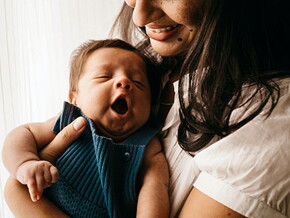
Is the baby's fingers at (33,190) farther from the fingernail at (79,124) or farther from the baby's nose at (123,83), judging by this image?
the baby's nose at (123,83)

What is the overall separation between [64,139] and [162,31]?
394 millimetres

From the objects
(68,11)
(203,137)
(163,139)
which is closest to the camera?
(203,137)

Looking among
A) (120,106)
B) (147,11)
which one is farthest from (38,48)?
(147,11)

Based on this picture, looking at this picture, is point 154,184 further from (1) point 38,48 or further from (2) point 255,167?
(1) point 38,48

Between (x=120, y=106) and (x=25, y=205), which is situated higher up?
(x=120, y=106)

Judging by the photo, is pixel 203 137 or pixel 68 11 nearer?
pixel 203 137

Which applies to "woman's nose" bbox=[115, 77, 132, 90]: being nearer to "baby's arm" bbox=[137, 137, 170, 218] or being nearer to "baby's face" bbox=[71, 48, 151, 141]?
"baby's face" bbox=[71, 48, 151, 141]

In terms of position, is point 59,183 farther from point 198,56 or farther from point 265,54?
point 265,54

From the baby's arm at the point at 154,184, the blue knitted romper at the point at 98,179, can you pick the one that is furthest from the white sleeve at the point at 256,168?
the blue knitted romper at the point at 98,179

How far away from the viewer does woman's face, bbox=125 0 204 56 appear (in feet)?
2.67

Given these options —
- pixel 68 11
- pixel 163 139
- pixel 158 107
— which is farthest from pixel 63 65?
pixel 163 139

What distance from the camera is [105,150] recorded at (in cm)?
87

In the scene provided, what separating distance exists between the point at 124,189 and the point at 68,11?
1089 mm

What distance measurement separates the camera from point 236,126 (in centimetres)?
73
